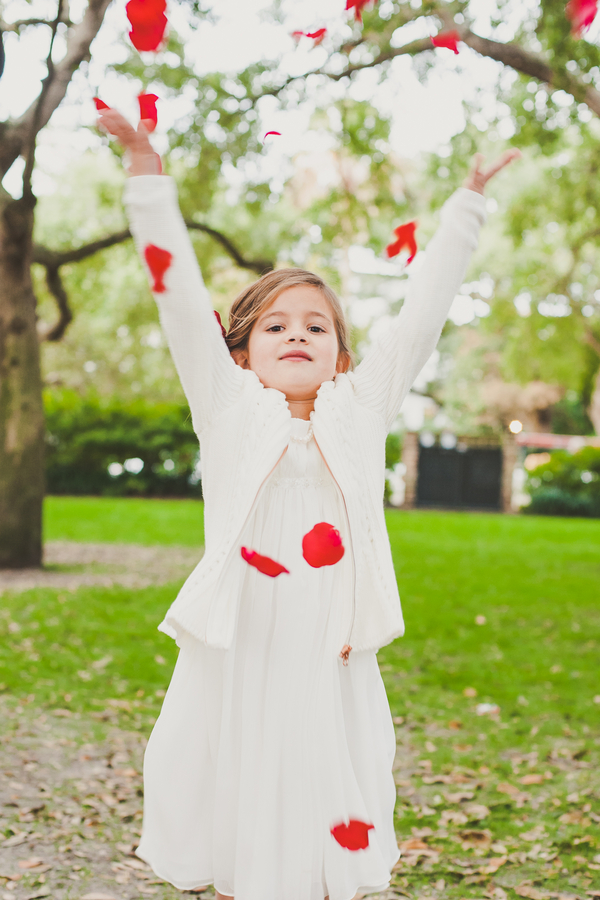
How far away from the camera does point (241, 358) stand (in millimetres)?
2250

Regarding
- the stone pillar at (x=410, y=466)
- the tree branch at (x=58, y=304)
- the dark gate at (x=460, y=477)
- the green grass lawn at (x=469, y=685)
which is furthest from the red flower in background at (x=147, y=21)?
the dark gate at (x=460, y=477)

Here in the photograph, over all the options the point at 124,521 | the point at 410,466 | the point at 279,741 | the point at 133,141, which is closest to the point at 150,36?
the point at 133,141

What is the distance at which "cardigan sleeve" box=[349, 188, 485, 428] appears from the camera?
201cm

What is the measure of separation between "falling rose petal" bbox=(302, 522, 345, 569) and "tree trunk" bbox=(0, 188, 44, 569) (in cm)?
679

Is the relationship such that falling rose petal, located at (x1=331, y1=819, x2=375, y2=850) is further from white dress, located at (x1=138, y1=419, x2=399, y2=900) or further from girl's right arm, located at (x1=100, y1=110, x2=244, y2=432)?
girl's right arm, located at (x1=100, y1=110, x2=244, y2=432)

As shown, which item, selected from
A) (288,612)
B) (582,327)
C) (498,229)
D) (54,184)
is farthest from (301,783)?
(498,229)

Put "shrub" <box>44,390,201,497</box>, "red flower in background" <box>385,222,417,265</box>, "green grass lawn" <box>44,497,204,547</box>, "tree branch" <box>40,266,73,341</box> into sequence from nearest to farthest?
"red flower in background" <box>385,222,417,265</box> → "tree branch" <box>40,266,73,341</box> → "green grass lawn" <box>44,497,204,547</box> → "shrub" <box>44,390,201,497</box>

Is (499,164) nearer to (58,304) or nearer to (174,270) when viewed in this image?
(174,270)

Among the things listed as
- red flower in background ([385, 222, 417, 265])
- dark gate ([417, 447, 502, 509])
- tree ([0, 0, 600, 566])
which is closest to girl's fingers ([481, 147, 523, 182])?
red flower in background ([385, 222, 417, 265])

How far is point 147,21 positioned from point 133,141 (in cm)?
59

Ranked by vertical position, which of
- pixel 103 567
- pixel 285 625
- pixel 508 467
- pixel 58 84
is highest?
pixel 58 84

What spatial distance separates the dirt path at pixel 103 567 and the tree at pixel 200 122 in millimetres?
419

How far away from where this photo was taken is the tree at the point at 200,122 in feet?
24.1

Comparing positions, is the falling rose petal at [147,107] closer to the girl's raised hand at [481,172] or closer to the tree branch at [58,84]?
the girl's raised hand at [481,172]
